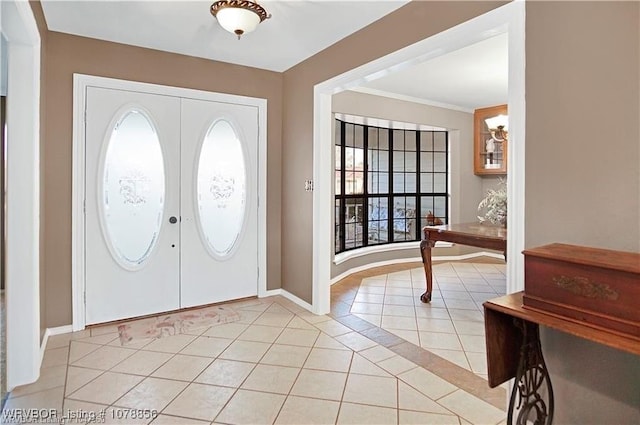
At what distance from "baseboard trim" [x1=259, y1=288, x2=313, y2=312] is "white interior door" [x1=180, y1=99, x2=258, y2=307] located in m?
0.15

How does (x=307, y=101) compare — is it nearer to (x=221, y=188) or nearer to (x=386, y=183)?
(x=221, y=188)

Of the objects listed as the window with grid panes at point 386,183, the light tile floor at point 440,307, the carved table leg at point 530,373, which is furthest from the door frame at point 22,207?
the window with grid panes at point 386,183

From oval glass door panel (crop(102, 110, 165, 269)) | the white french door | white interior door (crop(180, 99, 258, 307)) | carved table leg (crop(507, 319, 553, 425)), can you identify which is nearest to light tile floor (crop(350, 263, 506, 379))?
carved table leg (crop(507, 319, 553, 425))

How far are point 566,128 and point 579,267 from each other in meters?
0.74

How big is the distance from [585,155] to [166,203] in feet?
11.0

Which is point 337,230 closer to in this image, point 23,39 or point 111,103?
point 111,103

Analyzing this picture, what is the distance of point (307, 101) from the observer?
12.7ft

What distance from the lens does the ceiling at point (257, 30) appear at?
2.76 metres

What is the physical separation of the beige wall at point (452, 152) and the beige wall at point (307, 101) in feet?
3.78

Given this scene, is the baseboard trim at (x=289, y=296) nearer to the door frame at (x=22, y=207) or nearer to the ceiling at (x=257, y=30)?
the door frame at (x=22, y=207)

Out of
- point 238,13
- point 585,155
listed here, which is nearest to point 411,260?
point 585,155

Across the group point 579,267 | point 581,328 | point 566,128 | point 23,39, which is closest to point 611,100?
point 566,128

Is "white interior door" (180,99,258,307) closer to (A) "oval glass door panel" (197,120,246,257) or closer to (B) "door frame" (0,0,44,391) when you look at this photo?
(A) "oval glass door panel" (197,120,246,257)

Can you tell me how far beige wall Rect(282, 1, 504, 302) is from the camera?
266cm
